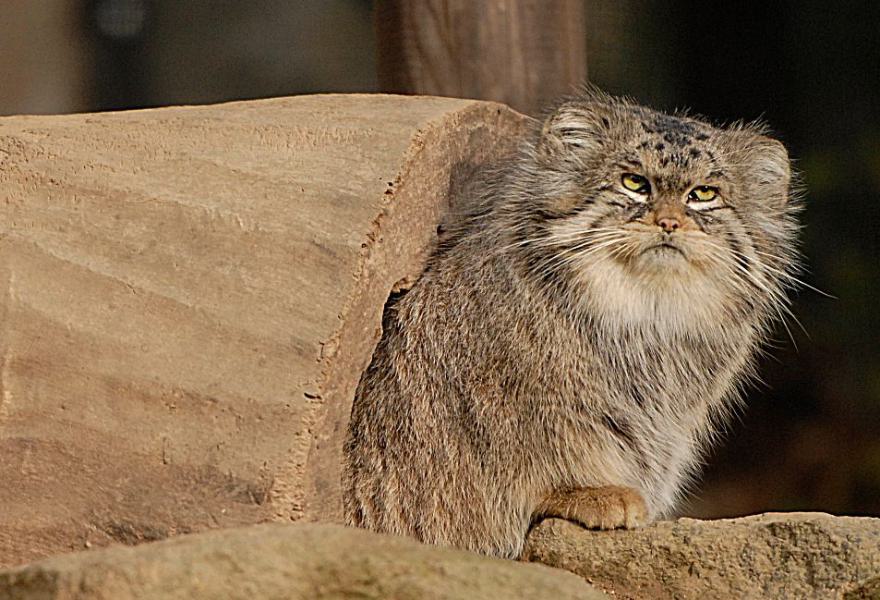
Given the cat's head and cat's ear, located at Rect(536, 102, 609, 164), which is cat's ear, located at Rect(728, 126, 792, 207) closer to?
the cat's head

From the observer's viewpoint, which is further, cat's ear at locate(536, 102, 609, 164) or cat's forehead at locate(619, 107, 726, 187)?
cat's ear at locate(536, 102, 609, 164)

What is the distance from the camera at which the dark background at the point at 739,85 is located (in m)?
5.44

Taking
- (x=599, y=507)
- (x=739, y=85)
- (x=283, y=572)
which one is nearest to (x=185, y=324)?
(x=283, y=572)

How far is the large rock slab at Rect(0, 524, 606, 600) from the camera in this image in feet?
5.60

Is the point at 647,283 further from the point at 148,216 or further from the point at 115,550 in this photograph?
the point at 115,550

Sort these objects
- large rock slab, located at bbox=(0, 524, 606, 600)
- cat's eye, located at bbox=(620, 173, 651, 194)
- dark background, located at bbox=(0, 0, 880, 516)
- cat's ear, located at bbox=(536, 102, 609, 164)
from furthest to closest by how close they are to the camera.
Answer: dark background, located at bbox=(0, 0, 880, 516) < cat's ear, located at bbox=(536, 102, 609, 164) < cat's eye, located at bbox=(620, 173, 651, 194) < large rock slab, located at bbox=(0, 524, 606, 600)

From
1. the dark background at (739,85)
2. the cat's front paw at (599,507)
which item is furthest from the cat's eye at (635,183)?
the dark background at (739,85)

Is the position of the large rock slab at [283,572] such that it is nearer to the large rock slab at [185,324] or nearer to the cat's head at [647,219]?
the large rock slab at [185,324]

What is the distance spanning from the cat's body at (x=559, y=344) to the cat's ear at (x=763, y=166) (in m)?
0.07

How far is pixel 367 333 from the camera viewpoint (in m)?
2.46

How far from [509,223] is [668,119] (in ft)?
1.46

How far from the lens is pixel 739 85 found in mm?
5672

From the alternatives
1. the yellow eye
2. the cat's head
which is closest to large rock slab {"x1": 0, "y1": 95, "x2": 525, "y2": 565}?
the cat's head

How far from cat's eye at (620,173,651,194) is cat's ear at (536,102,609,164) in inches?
5.0
